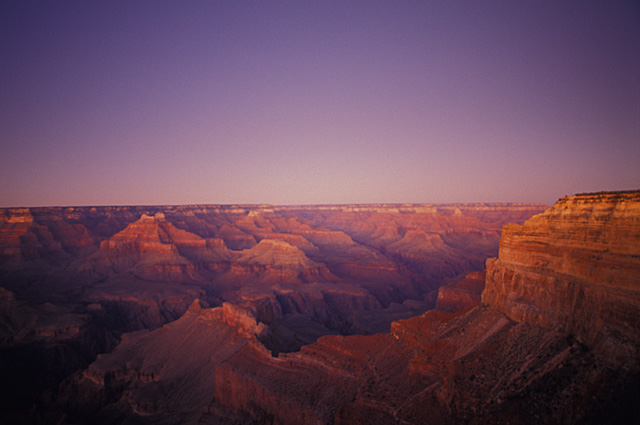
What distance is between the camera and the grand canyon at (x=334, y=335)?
46.6 ft

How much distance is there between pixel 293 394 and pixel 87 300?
2558 inches

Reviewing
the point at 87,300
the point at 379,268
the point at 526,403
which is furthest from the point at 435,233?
the point at 526,403

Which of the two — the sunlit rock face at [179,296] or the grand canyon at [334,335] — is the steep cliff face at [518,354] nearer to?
the grand canyon at [334,335]

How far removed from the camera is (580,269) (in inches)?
619

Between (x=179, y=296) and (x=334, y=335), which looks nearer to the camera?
(x=334, y=335)

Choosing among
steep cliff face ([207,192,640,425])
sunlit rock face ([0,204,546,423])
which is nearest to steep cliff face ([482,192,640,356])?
steep cliff face ([207,192,640,425])

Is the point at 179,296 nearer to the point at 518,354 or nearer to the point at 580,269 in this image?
the point at 518,354

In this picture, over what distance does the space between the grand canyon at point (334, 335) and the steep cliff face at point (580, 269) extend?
63 mm

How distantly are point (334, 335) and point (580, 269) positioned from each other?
24.5m

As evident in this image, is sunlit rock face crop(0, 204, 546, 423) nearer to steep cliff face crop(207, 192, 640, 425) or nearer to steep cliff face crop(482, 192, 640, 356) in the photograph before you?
steep cliff face crop(207, 192, 640, 425)

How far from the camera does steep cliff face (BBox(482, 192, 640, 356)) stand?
13.6 m

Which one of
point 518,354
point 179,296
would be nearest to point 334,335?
point 518,354

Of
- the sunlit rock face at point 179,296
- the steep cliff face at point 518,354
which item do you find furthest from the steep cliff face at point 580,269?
the sunlit rock face at point 179,296

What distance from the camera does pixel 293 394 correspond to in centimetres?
2459
